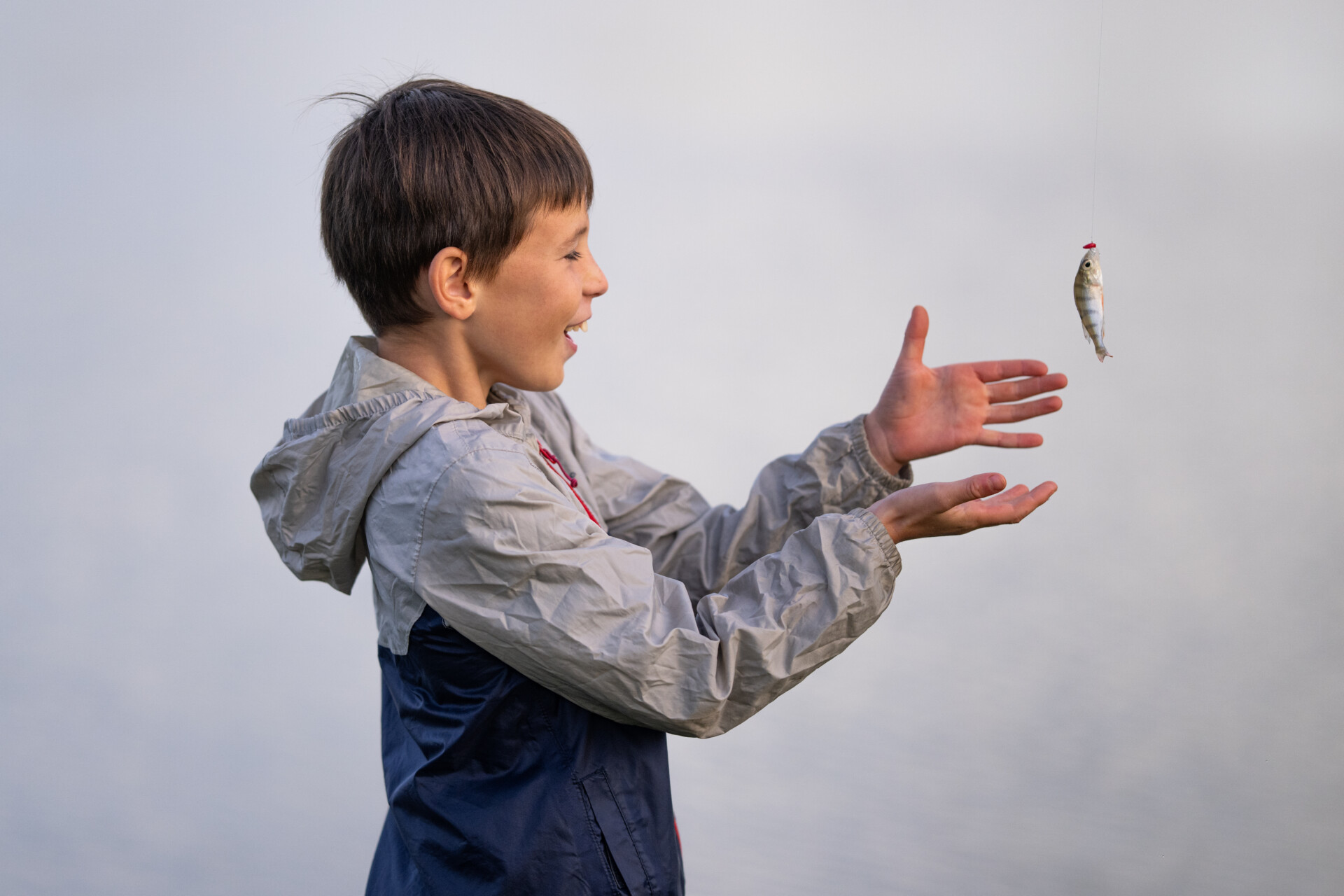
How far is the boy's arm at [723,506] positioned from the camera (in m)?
1.26

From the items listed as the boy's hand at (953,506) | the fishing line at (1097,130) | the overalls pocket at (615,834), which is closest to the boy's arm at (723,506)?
the boy's hand at (953,506)

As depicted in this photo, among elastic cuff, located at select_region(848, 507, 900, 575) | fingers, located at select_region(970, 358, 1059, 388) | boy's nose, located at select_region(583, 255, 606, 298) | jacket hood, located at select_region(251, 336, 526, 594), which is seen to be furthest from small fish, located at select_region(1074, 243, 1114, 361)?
jacket hood, located at select_region(251, 336, 526, 594)

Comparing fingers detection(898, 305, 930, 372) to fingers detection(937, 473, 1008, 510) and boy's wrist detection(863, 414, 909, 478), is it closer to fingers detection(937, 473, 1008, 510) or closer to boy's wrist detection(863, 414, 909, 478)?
boy's wrist detection(863, 414, 909, 478)

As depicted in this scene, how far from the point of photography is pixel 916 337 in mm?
1231

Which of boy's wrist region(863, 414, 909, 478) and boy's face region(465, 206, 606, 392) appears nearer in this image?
boy's face region(465, 206, 606, 392)

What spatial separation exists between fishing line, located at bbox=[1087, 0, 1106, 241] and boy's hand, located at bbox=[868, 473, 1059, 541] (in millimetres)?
1500

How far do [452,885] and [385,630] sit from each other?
0.76 feet

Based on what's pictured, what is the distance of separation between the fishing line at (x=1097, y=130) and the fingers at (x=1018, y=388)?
4.03 feet

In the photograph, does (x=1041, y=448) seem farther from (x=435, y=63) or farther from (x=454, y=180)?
(x=454, y=180)

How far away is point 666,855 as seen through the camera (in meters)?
1.03

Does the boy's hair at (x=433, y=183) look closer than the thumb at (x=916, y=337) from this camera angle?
Yes

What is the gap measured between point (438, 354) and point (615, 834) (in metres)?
0.47

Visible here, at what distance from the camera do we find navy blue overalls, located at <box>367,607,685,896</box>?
0.98 meters

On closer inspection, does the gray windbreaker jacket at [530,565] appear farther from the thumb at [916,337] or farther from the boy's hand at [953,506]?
the thumb at [916,337]
